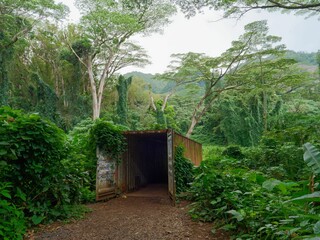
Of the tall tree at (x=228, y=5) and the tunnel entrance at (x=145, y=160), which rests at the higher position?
the tall tree at (x=228, y=5)

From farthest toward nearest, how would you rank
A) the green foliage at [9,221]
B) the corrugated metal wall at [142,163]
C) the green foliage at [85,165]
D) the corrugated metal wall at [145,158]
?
the corrugated metal wall at [142,163] → the corrugated metal wall at [145,158] → the green foliage at [85,165] → the green foliage at [9,221]

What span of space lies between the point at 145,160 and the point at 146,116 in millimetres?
11688

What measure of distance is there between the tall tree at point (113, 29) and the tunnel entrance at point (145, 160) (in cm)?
684

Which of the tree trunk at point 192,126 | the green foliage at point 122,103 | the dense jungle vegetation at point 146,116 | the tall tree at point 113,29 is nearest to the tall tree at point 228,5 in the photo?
the dense jungle vegetation at point 146,116

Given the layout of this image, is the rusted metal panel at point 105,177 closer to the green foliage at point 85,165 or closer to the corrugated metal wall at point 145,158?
the green foliage at point 85,165

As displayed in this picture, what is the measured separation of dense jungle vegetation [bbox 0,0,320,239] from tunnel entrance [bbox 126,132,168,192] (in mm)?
836

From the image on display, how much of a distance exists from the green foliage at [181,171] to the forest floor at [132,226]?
113cm

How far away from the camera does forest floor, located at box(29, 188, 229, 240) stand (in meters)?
3.35

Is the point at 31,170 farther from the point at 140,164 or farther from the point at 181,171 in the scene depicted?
the point at 140,164

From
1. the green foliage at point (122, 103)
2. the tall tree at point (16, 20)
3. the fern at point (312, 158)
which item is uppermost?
the tall tree at point (16, 20)

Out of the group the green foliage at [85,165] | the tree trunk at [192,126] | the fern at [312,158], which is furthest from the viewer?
the tree trunk at [192,126]

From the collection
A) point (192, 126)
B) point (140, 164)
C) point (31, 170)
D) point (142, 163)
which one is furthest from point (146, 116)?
point (31, 170)

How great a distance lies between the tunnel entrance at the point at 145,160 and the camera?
7612mm

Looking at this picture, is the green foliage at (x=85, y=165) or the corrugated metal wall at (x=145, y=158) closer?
the green foliage at (x=85, y=165)
